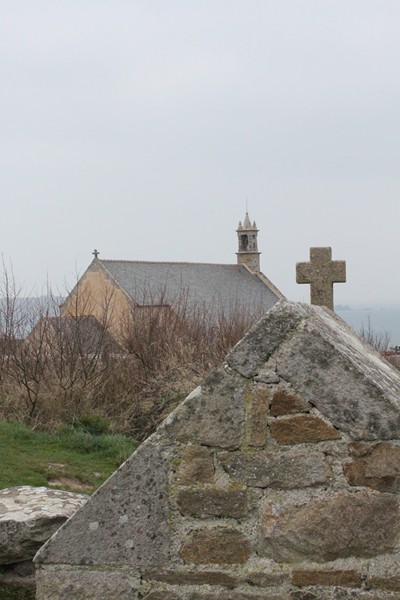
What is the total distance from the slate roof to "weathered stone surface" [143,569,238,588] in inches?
1160

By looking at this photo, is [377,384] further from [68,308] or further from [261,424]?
[68,308]

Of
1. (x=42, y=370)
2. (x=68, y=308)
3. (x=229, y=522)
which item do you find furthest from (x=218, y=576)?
(x=68, y=308)

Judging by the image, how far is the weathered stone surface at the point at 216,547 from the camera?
2.97 metres

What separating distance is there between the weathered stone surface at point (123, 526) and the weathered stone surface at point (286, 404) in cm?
46

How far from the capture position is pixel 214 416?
302 cm

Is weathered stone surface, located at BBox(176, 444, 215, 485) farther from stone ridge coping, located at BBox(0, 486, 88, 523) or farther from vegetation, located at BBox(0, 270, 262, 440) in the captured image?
vegetation, located at BBox(0, 270, 262, 440)

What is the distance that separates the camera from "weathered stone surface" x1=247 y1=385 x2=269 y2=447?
3.00 meters

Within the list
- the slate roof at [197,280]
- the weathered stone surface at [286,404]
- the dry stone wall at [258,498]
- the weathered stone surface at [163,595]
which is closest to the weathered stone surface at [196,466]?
the dry stone wall at [258,498]

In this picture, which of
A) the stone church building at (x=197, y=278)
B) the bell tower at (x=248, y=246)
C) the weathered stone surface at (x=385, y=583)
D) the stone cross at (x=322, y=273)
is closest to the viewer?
the weathered stone surface at (x=385, y=583)

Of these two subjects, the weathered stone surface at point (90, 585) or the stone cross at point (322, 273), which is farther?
the stone cross at point (322, 273)

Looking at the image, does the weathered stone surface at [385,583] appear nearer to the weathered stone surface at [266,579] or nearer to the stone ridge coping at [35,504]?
the weathered stone surface at [266,579]

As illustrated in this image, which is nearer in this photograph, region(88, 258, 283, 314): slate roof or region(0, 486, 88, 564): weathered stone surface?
region(0, 486, 88, 564): weathered stone surface

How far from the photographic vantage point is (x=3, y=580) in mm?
5594

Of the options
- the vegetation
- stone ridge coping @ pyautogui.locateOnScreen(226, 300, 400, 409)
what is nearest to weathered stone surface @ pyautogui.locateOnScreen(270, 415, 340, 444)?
stone ridge coping @ pyautogui.locateOnScreen(226, 300, 400, 409)
